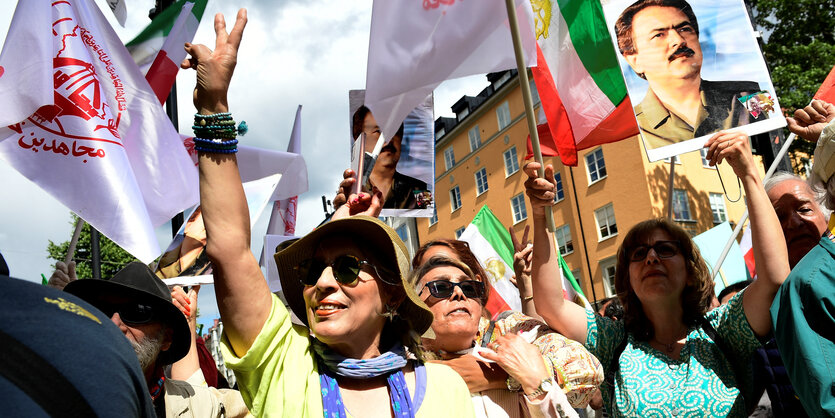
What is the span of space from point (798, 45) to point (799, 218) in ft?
51.1

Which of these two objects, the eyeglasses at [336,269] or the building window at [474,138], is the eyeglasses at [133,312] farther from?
the building window at [474,138]

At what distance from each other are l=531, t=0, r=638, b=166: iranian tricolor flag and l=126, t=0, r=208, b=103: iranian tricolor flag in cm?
311

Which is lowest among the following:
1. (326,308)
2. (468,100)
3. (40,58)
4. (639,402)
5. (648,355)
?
(639,402)

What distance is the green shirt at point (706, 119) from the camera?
13.7 ft

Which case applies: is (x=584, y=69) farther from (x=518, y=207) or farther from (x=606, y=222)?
(x=518, y=207)

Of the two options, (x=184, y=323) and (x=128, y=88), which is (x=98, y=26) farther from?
(x=184, y=323)

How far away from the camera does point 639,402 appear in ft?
8.70

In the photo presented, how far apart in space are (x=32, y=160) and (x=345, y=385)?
288 centimetres

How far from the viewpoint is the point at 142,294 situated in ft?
10.1

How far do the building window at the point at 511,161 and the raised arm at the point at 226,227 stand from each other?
94.6 ft

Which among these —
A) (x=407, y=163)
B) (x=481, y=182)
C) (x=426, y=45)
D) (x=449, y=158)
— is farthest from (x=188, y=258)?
(x=449, y=158)

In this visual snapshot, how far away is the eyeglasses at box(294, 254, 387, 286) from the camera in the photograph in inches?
83.4

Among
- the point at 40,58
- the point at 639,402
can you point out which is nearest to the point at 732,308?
the point at 639,402

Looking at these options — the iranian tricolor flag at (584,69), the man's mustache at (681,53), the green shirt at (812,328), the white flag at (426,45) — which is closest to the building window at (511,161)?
the iranian tricolor flag at (584,69)
